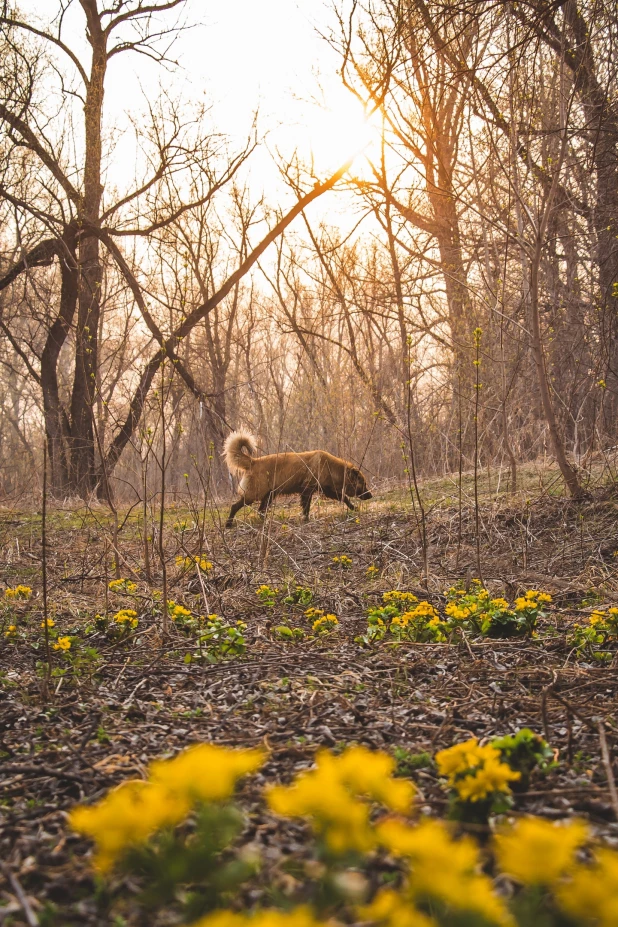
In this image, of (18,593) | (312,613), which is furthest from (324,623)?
(18,593)

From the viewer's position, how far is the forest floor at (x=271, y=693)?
156 centimetres

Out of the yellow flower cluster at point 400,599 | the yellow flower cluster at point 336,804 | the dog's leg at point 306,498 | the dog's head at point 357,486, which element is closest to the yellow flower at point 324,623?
the yellow flower cluster at point 400,599

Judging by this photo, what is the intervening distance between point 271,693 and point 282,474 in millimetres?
7607

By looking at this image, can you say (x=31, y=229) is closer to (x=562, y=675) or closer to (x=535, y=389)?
(x=535, y=389)

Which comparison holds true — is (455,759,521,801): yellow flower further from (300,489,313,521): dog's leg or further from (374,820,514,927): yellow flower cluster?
(300,489,313,521): dog's leg

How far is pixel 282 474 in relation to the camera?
1027 centimetres

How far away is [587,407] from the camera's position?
488 inches

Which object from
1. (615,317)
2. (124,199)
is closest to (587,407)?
(615,317)

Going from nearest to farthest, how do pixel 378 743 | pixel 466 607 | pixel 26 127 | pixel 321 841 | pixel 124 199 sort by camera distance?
pixel 321 841
pixel 378 743
pixel 466 607
pixel 26 127
pixel 124 199

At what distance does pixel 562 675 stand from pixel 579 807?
3.92 feet

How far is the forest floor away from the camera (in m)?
1.56

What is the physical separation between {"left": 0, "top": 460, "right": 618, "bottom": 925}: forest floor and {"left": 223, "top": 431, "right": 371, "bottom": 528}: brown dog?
166 inches

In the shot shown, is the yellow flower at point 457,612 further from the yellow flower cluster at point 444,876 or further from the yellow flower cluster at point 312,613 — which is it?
the yellow flower cluster at point 444,876

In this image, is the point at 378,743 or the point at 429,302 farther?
the point at 429,302
